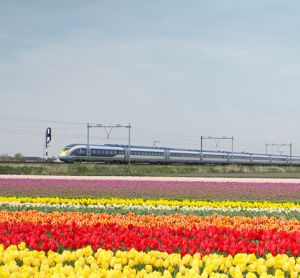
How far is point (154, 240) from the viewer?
6809 millimetres

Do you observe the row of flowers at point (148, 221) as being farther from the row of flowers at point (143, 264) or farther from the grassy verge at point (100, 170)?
the grassy verge at point (100, 170)

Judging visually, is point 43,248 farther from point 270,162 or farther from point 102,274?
point 270,162

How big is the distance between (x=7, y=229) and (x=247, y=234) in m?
3.56

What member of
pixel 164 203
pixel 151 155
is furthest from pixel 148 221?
pixel 151 155

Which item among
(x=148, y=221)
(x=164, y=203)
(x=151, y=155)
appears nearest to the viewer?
(x=148, y=221)

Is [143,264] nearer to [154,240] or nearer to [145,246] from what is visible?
[145,246]

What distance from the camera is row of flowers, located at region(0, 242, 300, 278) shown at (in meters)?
5.40

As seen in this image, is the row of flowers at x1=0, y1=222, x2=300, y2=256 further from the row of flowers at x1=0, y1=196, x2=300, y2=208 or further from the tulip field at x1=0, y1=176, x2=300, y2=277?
the row of flowers at x1=0, y1=196, x2=300, y2=208

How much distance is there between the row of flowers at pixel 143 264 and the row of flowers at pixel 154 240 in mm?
458

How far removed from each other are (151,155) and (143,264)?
51126 mm

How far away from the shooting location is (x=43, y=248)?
653cm

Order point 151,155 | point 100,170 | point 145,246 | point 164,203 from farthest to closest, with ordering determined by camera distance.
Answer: point 151,155 < point 100,170 < point 164,203 < point 145,246

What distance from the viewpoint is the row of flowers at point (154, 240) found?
263 inches

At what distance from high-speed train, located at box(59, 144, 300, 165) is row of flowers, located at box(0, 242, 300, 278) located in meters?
44.9
